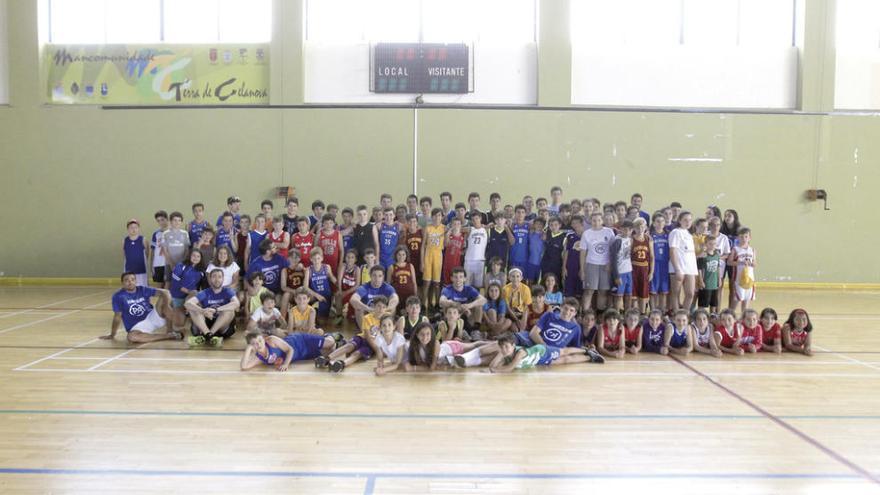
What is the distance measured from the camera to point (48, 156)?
42.2 feet

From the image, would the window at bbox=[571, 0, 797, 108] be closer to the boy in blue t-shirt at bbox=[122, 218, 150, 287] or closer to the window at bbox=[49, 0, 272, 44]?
the window at bbox=[49, 0, 272, 44]

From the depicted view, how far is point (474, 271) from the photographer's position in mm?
8906

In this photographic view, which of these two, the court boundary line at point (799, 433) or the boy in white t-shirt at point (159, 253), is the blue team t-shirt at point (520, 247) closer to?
the court boundary line at point (799, 433)

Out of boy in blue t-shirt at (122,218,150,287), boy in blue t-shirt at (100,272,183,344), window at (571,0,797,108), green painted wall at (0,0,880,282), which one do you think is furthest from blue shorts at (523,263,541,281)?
boy in blue t-shirt at (122,218,150,287)

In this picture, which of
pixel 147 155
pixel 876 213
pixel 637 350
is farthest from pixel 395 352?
pixel 876 213

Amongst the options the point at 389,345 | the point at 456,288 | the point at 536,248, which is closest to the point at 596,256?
the point at 536,248

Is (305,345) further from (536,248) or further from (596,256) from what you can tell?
(596,256)

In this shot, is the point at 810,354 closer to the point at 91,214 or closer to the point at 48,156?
the point at 91,214

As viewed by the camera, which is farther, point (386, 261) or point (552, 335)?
point (386, 261)

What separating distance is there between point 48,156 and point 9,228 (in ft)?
5.62

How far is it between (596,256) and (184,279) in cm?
562

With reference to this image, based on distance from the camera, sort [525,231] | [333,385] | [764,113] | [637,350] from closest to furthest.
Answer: [333,385] < [637,350] < [525,231] < [764,113]

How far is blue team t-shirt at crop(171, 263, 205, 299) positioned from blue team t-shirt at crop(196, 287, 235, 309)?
70 centimetres

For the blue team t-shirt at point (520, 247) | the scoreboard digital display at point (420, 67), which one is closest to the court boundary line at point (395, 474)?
the blue team t-shirt at point (520, 247)
